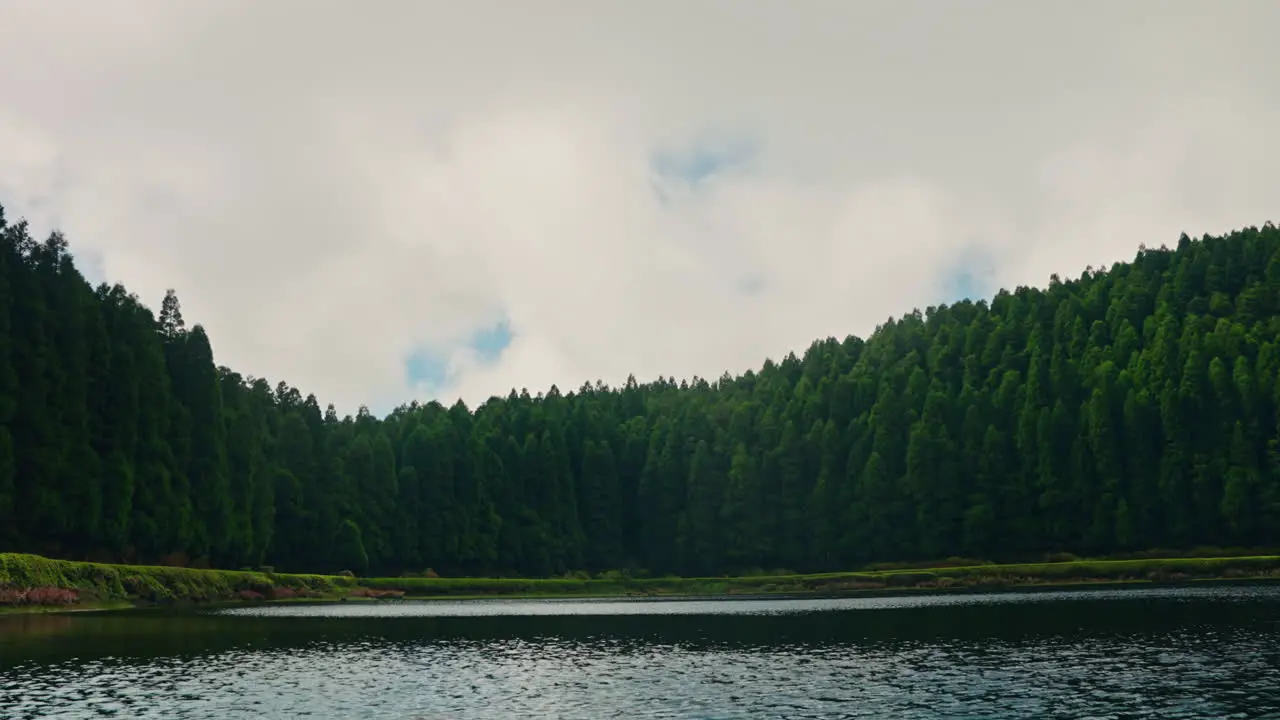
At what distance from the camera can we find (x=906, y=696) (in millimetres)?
33844

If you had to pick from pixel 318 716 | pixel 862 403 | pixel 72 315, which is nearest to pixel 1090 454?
pixel 862 403

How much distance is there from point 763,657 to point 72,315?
83035 millimetres

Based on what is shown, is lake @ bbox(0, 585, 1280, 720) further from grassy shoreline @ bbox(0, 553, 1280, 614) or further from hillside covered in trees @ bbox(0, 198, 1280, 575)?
hillside covered in trees @ bbox(0, 198, 1280, 575)

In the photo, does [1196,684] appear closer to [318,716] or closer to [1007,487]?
[318,716]

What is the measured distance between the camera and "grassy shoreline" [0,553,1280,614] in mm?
76000

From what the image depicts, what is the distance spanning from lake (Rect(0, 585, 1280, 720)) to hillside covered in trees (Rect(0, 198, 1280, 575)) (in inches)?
1689

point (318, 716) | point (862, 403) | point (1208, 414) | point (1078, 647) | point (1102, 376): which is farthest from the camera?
point (862, 403)

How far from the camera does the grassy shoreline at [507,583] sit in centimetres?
7600

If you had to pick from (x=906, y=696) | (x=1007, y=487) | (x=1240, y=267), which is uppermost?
(x=1240, y=267)

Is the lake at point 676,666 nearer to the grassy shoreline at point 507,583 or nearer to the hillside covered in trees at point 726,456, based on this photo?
the grassy shoreline at point 507,583

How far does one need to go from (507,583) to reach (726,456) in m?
54.7

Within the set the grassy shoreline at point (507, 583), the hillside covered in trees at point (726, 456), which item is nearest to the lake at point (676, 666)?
the grassy shoreline at point (507, 583)

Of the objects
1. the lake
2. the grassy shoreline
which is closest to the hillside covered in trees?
the grassy shoreline

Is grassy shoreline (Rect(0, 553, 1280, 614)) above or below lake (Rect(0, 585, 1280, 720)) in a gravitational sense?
above
